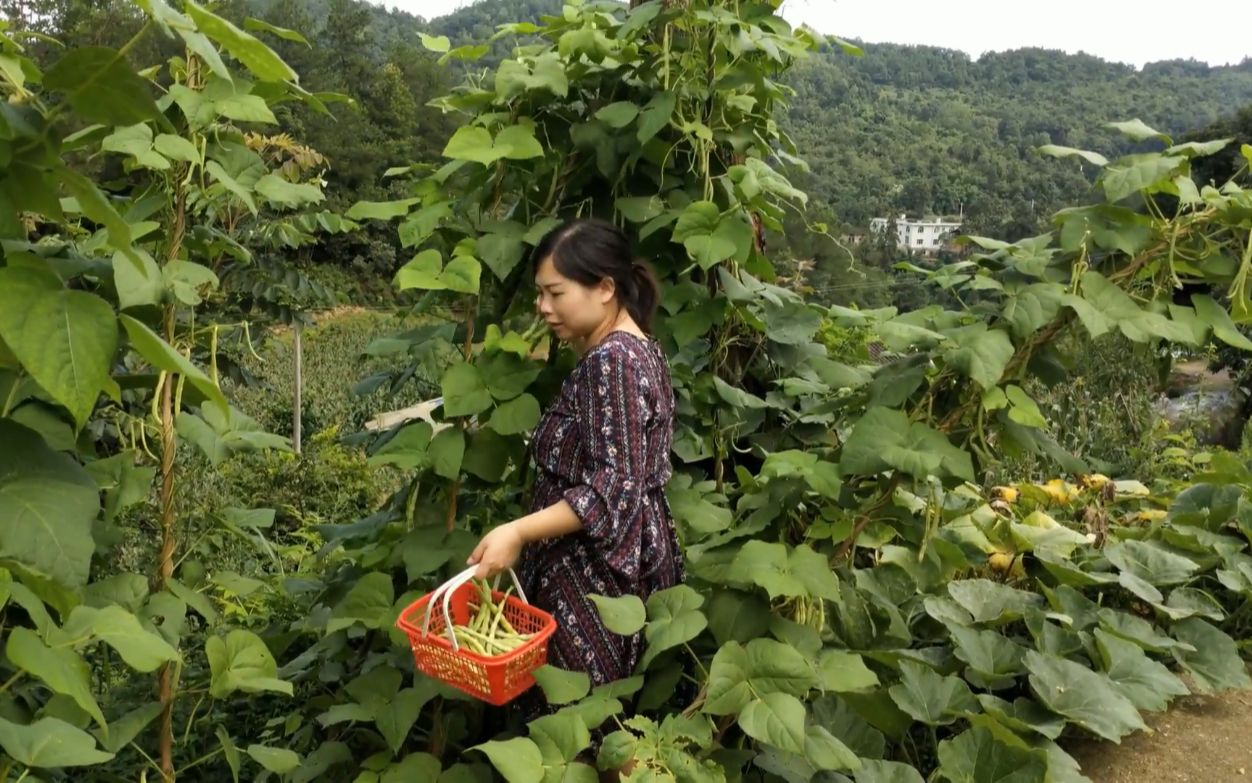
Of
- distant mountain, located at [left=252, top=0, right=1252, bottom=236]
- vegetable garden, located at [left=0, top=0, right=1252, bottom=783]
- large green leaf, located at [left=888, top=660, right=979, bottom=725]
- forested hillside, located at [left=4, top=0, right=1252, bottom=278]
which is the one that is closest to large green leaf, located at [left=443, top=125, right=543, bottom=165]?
vegetable garden, located at [left=0, top=0, right=1252, bottom=783]

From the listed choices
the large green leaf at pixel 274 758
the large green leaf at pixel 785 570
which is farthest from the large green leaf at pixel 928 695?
the large green leaf at pixel 274 758

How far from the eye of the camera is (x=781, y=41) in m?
2.13

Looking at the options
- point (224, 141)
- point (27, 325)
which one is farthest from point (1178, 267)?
point (27, 325)

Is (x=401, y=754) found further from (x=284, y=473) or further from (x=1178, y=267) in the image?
(x=284, y=473)

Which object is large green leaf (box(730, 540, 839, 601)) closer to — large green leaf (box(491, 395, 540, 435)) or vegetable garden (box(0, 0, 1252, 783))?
vegetable garden (box(0, 0, 1252, 783))

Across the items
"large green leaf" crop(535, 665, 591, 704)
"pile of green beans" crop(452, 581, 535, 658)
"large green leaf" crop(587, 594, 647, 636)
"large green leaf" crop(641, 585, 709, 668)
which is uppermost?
"large green leaf" crop(587, 594, 647, 636)

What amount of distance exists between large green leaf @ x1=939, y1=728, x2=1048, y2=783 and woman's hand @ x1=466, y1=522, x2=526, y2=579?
2.88 ft

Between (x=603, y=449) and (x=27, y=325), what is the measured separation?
891mm

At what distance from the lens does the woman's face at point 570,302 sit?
1748 mm

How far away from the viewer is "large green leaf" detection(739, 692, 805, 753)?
1474mm

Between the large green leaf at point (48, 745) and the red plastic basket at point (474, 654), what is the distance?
0.49 meters

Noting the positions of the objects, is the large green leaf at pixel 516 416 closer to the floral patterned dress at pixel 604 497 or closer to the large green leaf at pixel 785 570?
the floral patterned dress at pixel 604 497

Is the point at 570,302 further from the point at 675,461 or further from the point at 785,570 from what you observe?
the point at 675,461

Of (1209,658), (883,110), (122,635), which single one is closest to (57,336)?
(122,635)
